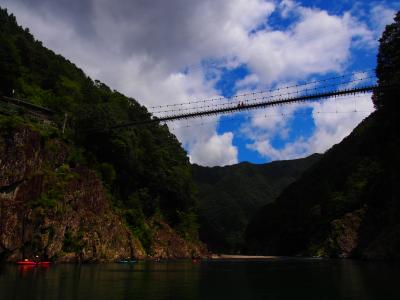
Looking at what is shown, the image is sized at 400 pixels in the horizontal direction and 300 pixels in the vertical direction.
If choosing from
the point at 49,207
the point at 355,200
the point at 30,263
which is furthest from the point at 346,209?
the point at 30,263

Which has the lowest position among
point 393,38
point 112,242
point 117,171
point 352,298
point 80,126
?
point 352,298

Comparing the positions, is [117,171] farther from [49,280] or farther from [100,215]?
[49,280]

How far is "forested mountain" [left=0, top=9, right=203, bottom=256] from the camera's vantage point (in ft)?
148

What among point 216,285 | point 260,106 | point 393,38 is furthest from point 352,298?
point 393,38

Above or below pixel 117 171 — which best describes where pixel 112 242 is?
below

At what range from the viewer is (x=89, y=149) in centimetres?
6438

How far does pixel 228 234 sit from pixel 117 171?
128 m

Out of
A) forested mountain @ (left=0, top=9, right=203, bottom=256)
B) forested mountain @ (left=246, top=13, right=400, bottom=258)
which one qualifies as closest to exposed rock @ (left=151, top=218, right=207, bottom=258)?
forested mountain @ (left=0, top=9, right=203, bottom=256)

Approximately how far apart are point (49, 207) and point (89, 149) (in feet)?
68.7

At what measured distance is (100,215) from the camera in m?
53.0

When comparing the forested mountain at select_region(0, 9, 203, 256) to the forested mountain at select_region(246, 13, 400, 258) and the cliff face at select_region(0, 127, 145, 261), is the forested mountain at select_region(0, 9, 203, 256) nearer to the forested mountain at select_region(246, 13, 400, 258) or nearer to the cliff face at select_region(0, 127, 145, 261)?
the cliff face at select_region(0, 127, 145, 261)

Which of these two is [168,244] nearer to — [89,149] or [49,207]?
[89,149]

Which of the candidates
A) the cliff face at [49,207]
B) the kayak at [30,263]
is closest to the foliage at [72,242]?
the cliff face at [49,207]

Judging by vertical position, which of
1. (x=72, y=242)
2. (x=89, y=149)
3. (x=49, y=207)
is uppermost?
(x=89, y=149)
